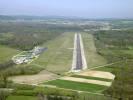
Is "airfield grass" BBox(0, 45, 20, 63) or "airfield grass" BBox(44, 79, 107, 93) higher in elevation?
"airfield grass" BBox(0, 45, 20, 63)

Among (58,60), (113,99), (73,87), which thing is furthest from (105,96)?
(58,60)

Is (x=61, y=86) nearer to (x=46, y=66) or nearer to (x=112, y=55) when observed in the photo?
(x=46, y=66)

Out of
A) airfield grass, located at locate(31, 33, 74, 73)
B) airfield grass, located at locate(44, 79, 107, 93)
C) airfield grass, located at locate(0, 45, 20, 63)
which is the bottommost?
airfield grass, located at locate(31, 33, 74, 73)

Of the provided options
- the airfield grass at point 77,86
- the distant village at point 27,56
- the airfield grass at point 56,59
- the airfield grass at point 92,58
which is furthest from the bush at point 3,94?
the airfield grass at point 92,58

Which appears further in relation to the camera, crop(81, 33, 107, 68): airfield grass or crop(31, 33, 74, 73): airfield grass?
crop(81, 33, 107, 68): airfield grass

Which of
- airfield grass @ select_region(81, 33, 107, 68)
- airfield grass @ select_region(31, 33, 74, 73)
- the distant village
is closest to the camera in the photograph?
airfield grass @ select_region(31, 33, 74, 73)

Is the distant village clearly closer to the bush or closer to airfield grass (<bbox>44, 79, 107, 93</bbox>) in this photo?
airfield grass (<bbox>44, 79, 107, 93</bbox>)

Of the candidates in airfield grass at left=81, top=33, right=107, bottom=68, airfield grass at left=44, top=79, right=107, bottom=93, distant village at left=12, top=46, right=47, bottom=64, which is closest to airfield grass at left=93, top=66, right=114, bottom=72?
airfield grass at left=81, top=33, right=107, bottom=68
